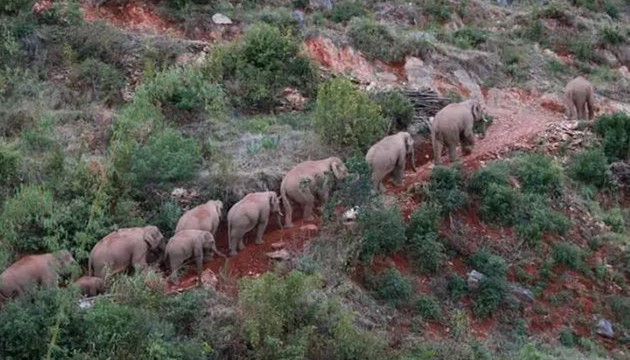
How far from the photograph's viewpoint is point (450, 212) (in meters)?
14.9

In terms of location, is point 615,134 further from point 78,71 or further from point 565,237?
point 78,71

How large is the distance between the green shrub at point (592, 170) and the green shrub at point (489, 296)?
A: 148 inches

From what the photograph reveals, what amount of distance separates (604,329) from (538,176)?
2.97 m

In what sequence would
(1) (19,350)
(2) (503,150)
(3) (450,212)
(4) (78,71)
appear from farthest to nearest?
(4) (78,71) < (2) (503,150) < (3) (450,212) < (1) (19,350)

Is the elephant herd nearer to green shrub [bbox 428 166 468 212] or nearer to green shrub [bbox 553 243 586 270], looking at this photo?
green shrub [bbox 428 166 468 212]

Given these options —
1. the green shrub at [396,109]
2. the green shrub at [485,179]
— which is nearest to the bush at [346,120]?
the green shrub at [396,109]

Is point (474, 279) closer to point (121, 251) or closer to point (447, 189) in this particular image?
point (447, 189)

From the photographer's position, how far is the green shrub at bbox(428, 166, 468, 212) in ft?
48.5

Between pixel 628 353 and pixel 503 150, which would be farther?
pixel 503 150

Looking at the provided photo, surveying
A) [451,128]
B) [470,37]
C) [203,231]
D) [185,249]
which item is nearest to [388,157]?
[451,128]

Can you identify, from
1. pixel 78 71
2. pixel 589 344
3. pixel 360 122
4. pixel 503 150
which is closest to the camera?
pixel 589 344

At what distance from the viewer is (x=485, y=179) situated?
606 inches

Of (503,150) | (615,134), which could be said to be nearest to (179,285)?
(503,150)

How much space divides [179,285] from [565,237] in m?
5.99
